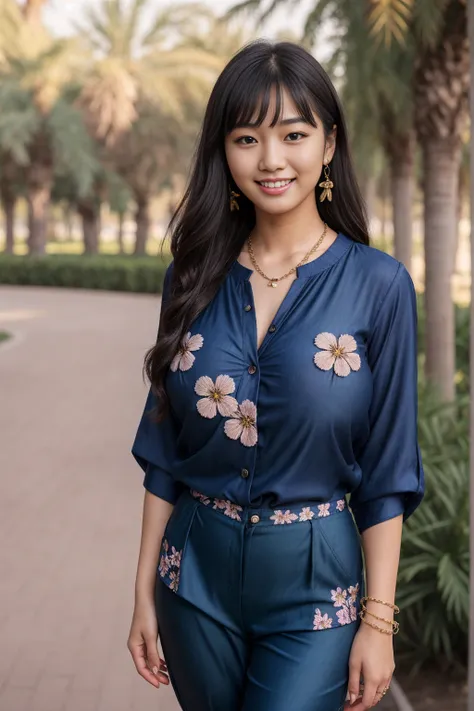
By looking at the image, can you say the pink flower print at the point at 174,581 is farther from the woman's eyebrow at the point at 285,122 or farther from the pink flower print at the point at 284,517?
the woman's eyebrow at the point at 285,122

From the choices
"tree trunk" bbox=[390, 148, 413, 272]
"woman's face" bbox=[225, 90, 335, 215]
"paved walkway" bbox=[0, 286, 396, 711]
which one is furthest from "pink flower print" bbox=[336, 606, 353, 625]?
"tree trunk" bbox=[390, 148, 413, 272]

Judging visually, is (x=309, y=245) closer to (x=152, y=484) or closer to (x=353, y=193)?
(x=353, y=193)

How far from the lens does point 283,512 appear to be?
77.5 inches

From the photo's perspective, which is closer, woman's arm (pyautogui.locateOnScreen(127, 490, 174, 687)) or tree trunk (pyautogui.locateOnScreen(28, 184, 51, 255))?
woman's arm (pyautogui.locateOnScreen(127, 490, 174, 687))

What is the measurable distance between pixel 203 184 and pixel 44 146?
99.4ft

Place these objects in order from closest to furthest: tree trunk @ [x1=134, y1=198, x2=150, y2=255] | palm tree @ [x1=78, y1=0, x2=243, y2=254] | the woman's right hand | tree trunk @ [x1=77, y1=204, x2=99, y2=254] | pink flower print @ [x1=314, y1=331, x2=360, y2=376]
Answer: pink flower print @ [x1=314, y1=331, x2=360, y2=376]
the woman's right hand
palm tree @ [x1=78, y1=0, x2=243, y2=254]
tree trunk @ [x1=134, y1=198, x2=150, y2=255]
tree trunk @ [x1=77, y1=204, x2=99, y2=254]

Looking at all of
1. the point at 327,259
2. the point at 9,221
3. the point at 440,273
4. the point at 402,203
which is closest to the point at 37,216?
the point at 9,221

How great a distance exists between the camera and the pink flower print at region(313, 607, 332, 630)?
1943mm

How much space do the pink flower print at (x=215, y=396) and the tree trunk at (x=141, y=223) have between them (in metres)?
33.7

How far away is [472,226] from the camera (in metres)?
3.12

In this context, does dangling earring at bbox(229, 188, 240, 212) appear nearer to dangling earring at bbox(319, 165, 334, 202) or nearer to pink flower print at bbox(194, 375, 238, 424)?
dangling earring at bbox(319, 165, 334, 202)

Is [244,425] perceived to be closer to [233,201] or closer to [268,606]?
[268,606]

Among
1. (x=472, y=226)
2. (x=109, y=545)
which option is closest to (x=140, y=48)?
(x=109, y=545)

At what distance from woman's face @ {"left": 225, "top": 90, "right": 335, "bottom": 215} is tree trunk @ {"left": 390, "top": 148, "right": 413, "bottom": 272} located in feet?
35.1
